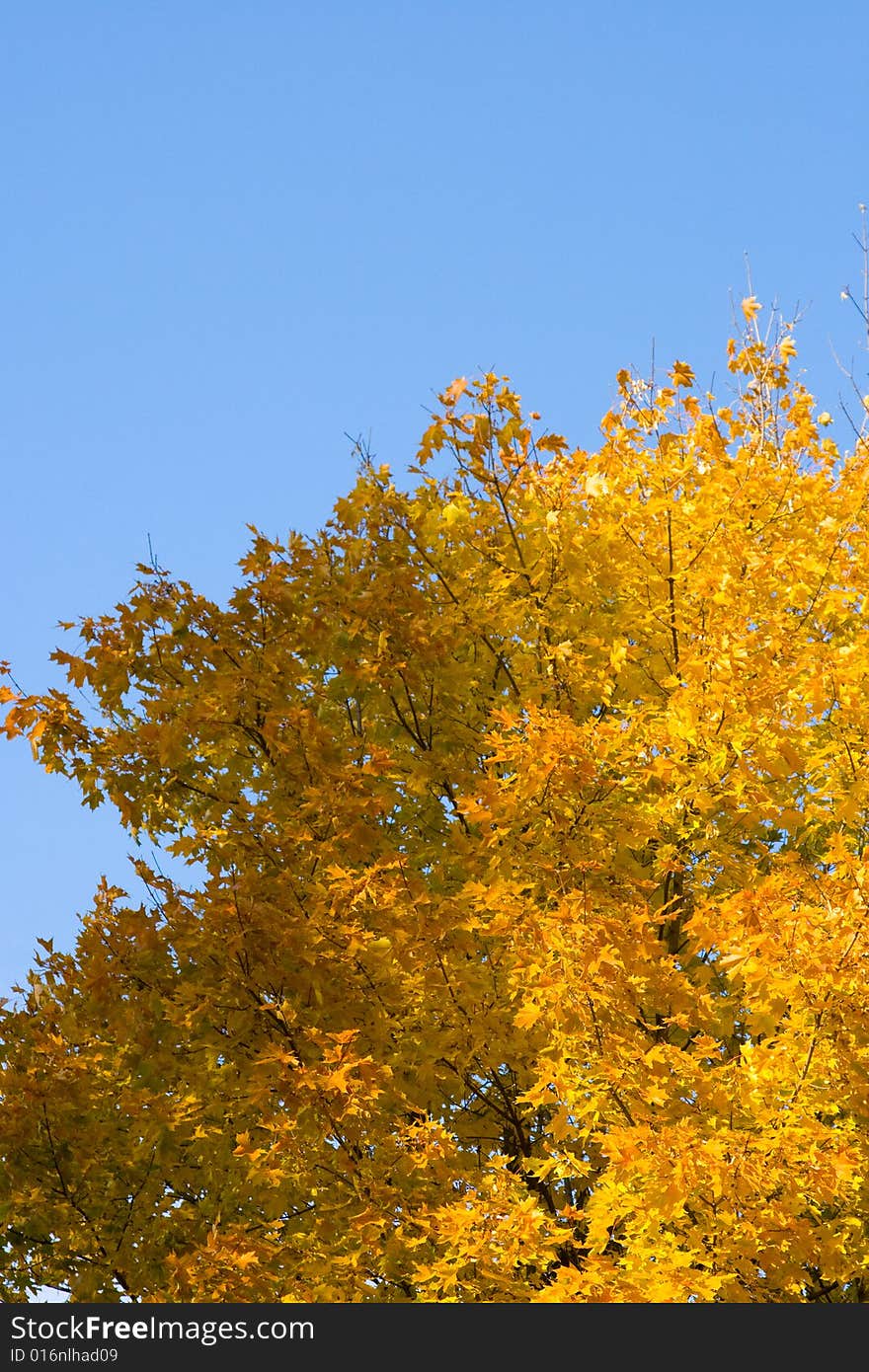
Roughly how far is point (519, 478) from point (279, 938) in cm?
393

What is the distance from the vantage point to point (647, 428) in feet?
40.1

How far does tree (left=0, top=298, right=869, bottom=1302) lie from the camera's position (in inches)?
260

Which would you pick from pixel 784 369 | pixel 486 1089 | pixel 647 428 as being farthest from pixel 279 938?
pixel 784 369

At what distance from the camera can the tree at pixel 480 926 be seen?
6609 mm

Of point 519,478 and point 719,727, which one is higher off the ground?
point 519,478

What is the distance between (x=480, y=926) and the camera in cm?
737

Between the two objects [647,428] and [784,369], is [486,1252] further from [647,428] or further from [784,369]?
[784,369]
